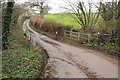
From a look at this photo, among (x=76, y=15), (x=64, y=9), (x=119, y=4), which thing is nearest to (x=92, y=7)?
(x=76, y=15)

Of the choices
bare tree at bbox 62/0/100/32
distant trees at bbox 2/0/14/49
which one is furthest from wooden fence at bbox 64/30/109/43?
distant trees at bbox 2/0/14/49

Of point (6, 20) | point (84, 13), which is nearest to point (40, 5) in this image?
point (84, 13)

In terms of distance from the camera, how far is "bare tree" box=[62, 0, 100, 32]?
15961 mm

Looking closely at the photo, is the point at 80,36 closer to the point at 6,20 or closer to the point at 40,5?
the point at 6,20

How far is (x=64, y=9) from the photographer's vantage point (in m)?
18.3

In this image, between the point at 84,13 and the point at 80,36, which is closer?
the point at 80,36

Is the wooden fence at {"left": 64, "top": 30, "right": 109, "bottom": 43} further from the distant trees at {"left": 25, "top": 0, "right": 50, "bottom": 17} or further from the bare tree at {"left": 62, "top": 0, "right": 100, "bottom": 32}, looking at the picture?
the distant trees at {"left": 25, "top": 0, "right": 50, "bottom": 17}

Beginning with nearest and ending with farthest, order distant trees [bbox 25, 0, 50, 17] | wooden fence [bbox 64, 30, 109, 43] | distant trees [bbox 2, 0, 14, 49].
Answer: distant trees [bbox 2, 0, 14, 49] → wooden fence [bbox 64, 30, 109, 43] → distant trees [bbox 25, 0, 50, 17]

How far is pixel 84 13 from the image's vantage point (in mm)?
16969

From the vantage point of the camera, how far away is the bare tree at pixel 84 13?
52.4ft

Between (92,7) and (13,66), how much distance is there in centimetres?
1235

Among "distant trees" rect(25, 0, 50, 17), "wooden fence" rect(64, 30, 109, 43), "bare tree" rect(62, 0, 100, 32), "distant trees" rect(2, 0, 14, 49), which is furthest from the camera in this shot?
"distant trees" rect(25, 0, 50, 17)

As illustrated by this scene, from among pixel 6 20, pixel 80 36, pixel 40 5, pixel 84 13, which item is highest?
pixel 40 5

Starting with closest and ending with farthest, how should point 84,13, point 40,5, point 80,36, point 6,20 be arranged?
1. point 6,20
2. point 80,36
3. point 84,13
4. point 40,5
